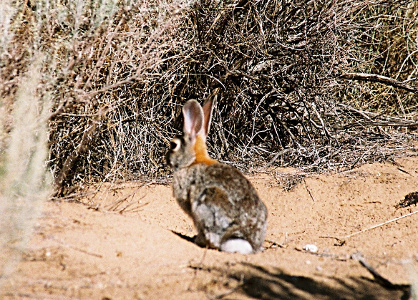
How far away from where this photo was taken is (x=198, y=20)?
241 inches

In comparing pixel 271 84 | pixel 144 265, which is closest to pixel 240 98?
pixel 271 84

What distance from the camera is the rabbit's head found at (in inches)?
192

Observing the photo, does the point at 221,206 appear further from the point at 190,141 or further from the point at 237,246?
the point at 190,141

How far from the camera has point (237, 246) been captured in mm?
4156

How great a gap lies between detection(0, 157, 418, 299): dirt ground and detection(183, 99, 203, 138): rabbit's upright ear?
1.04m

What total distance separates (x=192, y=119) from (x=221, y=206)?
3.69 ft

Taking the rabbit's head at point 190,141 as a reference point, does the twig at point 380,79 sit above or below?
above

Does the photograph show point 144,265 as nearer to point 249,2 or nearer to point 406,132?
point 249,2

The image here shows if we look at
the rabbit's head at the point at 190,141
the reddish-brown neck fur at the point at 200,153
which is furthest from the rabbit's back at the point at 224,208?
the rabbit's head at the point at 190,141

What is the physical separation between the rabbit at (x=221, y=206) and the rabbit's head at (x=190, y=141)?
12cm

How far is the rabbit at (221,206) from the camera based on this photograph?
4.22 metres

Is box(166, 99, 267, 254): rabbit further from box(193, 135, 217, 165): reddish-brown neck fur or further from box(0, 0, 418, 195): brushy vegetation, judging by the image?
box(0, 0, 418, 195): brushy vegetation

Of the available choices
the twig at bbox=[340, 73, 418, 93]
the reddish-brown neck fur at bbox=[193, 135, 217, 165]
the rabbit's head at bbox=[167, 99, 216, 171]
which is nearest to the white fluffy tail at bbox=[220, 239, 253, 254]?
the reddish-brown neck fur at bbox=[193, 135, 217, 165]

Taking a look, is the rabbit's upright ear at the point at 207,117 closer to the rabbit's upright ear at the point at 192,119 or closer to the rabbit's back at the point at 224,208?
the rabbit's upright ear at the point at 192,119
